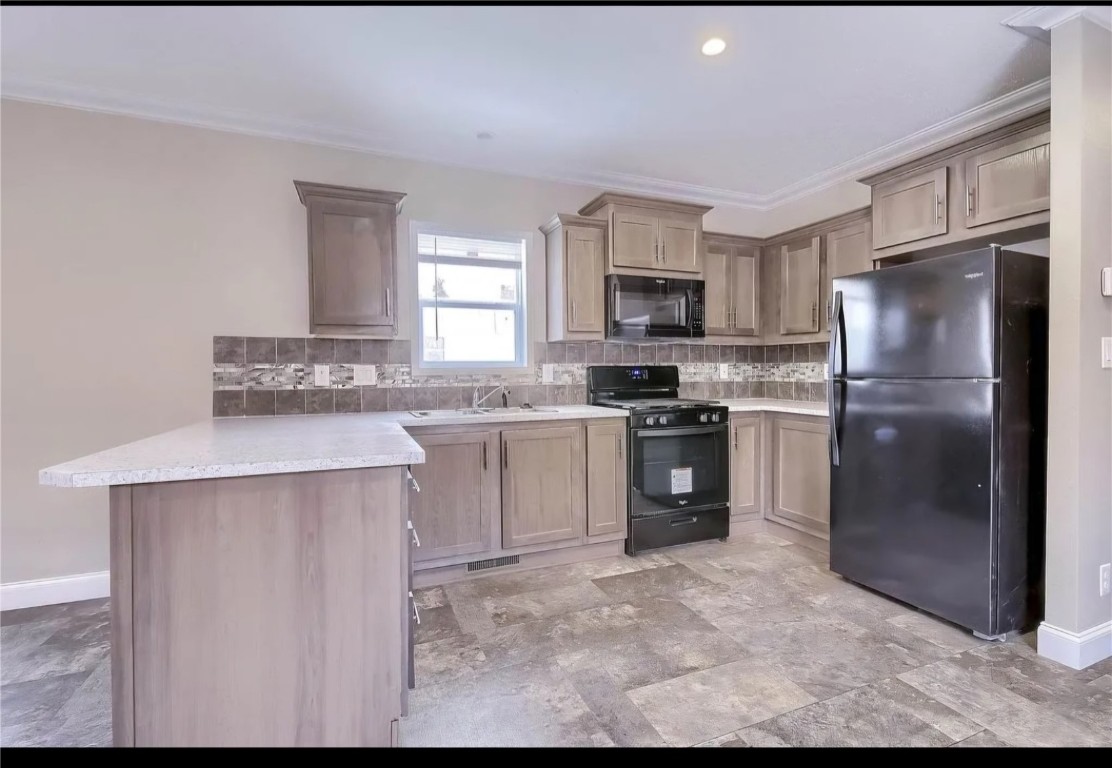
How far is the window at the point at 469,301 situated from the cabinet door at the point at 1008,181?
2582 millimetres

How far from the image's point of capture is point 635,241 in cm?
344

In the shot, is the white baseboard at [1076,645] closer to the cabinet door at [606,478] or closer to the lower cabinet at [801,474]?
the lower cabinet at [801,474]

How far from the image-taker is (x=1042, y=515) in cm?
222

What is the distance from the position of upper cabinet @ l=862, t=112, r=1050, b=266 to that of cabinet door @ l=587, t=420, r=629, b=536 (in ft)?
6.43

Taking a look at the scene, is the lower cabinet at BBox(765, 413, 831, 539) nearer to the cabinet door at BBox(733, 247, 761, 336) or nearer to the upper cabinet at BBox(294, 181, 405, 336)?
the cabinet door at BBox(733, 247, 761, 336)

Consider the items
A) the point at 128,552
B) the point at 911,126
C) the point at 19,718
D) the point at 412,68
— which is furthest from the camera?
the point at 911,126

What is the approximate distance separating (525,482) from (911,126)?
3.06m

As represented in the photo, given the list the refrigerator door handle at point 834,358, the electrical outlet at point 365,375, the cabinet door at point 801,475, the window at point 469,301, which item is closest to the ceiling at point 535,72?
the window at point 469,301

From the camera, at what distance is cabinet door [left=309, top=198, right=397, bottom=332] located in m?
2.75

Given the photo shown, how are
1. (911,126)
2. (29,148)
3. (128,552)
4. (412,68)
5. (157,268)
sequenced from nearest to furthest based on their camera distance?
(128,552), (412,68), (29,148), (157,268), (911,126)

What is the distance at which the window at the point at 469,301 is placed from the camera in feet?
11.0

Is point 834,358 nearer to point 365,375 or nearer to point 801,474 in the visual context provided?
point 801,474
